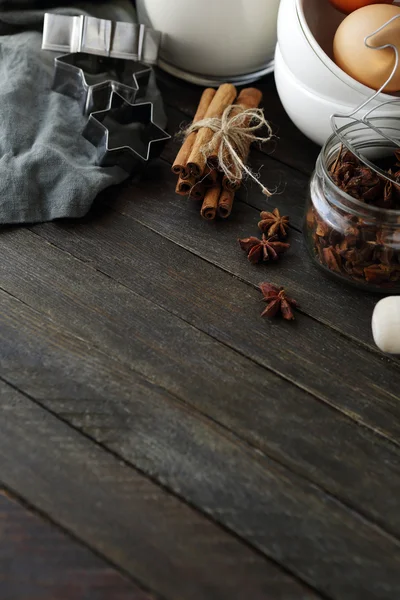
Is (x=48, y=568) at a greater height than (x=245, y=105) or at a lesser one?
lesser

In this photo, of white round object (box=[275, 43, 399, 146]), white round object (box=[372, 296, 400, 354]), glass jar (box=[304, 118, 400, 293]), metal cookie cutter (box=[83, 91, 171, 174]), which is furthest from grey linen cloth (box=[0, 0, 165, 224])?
white round object (box=[372, 296, 400, 354])

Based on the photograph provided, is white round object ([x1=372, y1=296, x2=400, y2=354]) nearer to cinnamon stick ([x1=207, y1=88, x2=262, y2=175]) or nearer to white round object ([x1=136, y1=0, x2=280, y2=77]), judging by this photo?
cinnamon stick ([x1=207, y1=88, x2=262, y2=175])

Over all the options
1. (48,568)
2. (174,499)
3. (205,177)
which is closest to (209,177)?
(205,177)

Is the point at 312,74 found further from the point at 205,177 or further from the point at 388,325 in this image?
the point at 388,325

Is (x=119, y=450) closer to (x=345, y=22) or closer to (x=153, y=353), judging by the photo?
(x=153, y=353)

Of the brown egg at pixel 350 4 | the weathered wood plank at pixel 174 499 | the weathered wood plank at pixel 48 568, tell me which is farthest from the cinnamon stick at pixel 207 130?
the weathered wood plank at pixel 48 568

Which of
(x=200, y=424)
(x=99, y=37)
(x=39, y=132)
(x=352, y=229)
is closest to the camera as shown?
(x=200, y=424)
